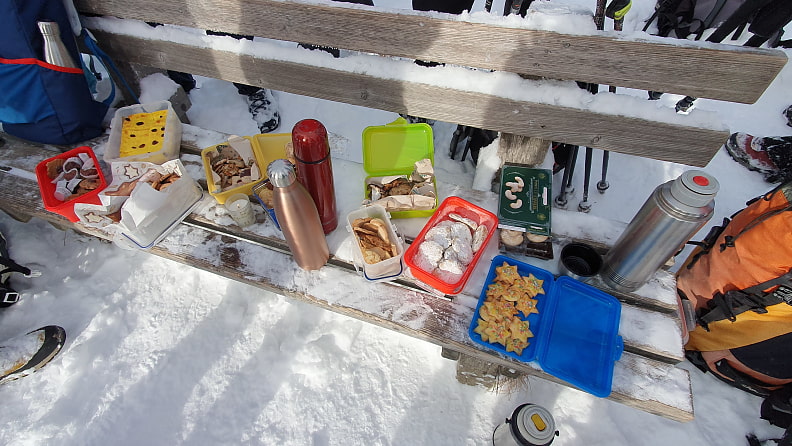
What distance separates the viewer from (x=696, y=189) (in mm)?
1342

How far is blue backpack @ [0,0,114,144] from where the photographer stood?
196 cm

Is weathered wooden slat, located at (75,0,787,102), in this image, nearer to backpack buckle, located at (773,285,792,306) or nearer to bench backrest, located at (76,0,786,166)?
bench backrest, located at (76,0,786,166)

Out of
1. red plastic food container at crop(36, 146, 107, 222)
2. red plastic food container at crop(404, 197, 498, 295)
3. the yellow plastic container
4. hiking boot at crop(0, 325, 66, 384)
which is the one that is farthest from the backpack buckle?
hiking boot at crop(0, 325, 66, 384)

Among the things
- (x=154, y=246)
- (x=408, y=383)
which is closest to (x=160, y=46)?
(x=154, y=246)

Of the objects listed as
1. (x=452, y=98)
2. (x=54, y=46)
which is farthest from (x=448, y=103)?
(x=54, y=46)

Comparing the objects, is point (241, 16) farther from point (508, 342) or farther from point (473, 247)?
point (508, 342)

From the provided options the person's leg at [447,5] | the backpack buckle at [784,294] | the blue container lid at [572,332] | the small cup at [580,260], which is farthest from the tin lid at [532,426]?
the person's leg at [447,5]

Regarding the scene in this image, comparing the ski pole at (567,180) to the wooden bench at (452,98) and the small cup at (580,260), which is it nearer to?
the wooden bench at (452,98)

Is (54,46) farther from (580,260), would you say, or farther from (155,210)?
(580,260)

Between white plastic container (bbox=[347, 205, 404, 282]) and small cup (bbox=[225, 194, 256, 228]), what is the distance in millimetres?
550

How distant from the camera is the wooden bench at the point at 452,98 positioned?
1.55m

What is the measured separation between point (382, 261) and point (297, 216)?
1.25ft

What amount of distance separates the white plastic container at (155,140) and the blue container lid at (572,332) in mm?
1829

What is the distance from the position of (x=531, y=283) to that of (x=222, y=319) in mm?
1831
